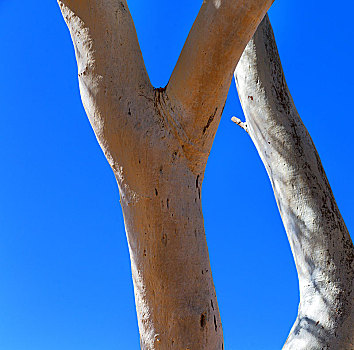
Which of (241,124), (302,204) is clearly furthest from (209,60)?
(241,124)

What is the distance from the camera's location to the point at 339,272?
213 centimetres

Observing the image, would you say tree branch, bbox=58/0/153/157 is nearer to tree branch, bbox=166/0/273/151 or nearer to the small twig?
tree branch, bbox=166/0/273/151

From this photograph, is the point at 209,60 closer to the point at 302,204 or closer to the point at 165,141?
the point at 165,141

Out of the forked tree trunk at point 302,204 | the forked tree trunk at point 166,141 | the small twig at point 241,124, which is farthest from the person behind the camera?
the small twig at point 241,124

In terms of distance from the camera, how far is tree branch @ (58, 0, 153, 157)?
1.32 m

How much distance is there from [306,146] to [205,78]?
4.11ft

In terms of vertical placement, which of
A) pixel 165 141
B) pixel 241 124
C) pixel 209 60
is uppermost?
pixel 241 124

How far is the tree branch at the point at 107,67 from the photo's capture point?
4.32 ft

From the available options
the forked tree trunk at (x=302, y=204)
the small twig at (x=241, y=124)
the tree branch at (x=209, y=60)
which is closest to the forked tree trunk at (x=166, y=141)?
the tree branch at (x=209, y=60)

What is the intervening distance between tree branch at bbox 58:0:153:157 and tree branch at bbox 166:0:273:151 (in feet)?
0.37

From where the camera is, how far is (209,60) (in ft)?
4.20

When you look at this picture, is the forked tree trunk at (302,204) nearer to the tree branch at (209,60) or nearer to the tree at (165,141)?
the tree at (165,141)

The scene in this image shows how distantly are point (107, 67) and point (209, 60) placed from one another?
286mm

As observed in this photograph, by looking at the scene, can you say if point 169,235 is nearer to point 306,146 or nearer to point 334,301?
point 334,301
